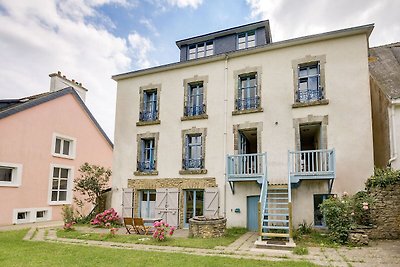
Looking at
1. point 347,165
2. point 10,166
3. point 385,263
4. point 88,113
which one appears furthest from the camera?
point 88,113

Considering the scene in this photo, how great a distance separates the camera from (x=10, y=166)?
14211 mm

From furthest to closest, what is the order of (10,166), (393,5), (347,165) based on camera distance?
(10,166), (393,5), (347,165)

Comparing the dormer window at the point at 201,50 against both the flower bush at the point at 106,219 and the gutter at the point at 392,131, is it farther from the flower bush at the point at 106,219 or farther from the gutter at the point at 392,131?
the flower bush at the point at 106,219

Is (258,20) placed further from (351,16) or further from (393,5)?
(393,5)

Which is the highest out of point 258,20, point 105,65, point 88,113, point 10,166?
point 258,20

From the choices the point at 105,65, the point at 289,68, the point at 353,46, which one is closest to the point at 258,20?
the point at 289,68

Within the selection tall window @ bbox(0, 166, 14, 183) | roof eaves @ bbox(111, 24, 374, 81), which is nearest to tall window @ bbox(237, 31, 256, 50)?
roof eaves @ bbox(111, 24, 374, 81)

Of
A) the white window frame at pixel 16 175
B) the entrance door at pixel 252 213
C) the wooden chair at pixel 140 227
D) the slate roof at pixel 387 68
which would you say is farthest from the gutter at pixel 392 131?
the white window frame at pixel 16 175

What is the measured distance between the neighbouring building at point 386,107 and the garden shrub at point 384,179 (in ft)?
4.11

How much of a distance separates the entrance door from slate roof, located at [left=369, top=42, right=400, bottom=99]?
641cm

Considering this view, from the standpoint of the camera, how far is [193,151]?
44.5ft

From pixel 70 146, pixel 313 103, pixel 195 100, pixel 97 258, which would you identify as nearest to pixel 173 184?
pixel 195 100

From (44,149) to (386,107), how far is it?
1621cm

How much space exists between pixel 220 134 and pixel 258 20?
19.2 feet
